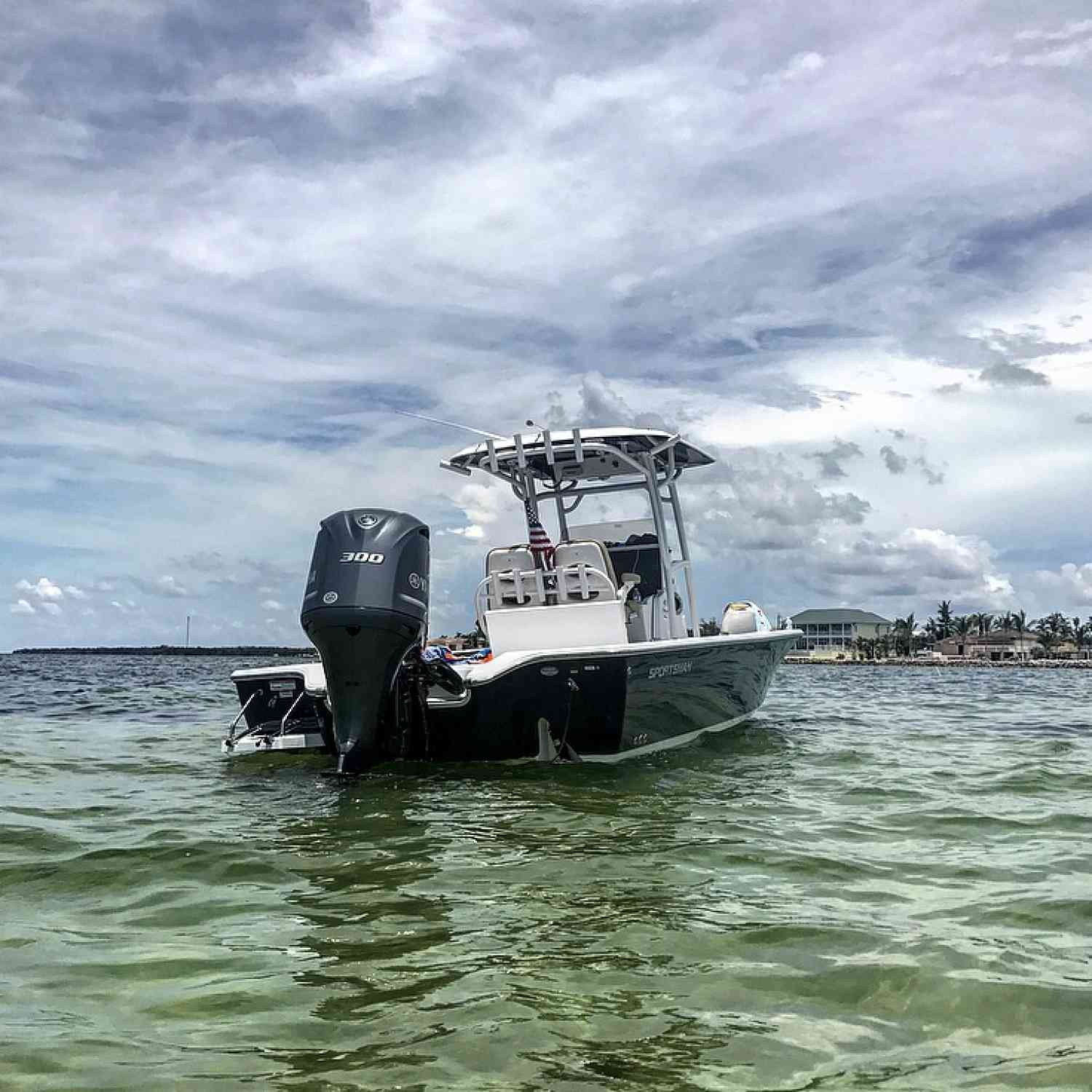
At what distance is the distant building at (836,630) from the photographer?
146 m

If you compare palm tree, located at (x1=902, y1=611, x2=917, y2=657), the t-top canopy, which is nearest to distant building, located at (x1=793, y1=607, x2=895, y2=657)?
palm tree, located at (x1=902, y1=611, x2=917, y2=657)

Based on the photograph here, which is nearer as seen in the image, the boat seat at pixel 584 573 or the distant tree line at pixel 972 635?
the boat seat at pixel 584 573

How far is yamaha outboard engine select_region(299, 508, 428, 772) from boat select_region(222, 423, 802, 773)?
0.04ft

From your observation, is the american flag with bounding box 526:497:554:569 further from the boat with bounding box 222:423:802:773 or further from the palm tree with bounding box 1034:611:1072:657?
the palm tree with bounding box 1034:611:1072:657

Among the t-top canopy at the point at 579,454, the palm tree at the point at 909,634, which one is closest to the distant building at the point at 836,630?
the palm tree at the point at 909,634

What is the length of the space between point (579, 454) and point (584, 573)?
1473mm

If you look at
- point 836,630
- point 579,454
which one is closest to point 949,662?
point 836,630

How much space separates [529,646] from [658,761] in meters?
1.64

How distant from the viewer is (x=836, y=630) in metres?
149

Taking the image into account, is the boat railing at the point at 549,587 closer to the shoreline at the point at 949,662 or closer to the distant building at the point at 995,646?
the shoreline at the point at 949,662

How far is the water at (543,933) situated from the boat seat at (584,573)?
83.7 inches

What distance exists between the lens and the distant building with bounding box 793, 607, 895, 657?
145875 millimetres

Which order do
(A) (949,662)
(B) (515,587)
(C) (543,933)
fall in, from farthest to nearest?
(A) (949,662) < (B) (515,587) < (C) (543,933)

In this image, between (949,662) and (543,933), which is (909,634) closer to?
(949,662)
